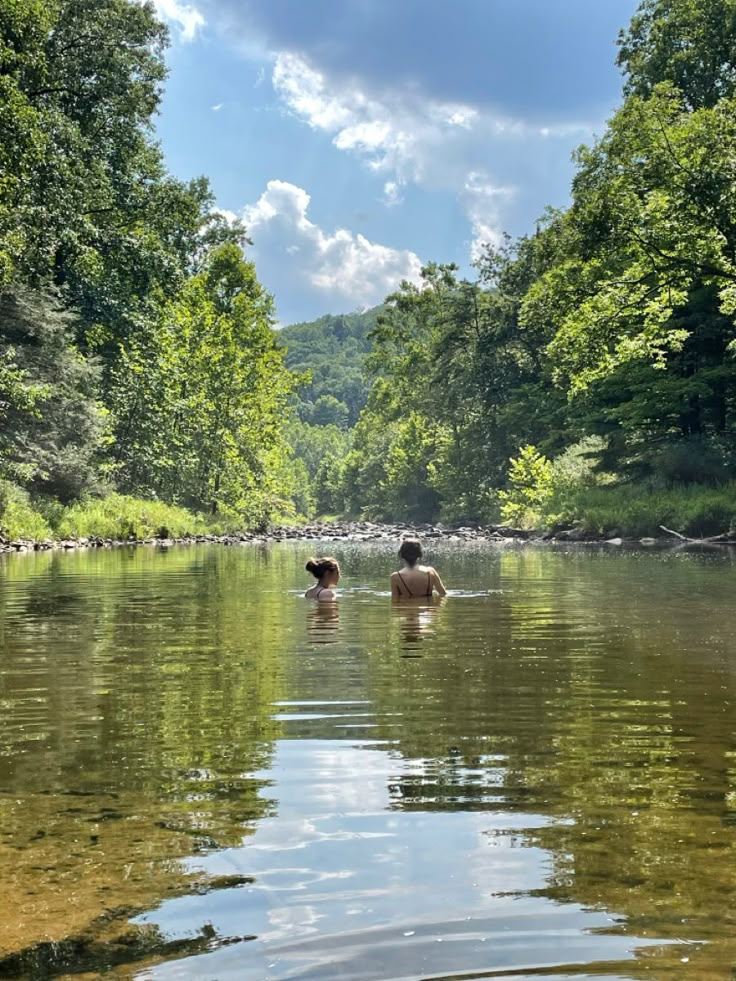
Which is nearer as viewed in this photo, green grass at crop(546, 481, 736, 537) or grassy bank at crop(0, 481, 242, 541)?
grassy bank at crop(0, 481, 242, 541)

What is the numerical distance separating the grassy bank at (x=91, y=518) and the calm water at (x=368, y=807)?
75.2 ft

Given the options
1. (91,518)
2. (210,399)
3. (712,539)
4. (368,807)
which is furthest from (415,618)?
(210,399)

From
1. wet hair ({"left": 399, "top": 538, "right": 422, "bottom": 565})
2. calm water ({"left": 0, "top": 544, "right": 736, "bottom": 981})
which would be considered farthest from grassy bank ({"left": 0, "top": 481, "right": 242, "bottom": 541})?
calm water ({"left": 0, "top": 544, "right": 736, "bottom": 981})

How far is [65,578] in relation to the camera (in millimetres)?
18609

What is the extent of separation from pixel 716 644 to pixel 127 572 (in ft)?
46.3

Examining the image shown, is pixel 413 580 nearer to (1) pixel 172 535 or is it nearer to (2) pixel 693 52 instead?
(1) pixel 172 535

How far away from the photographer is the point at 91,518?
36188 mm

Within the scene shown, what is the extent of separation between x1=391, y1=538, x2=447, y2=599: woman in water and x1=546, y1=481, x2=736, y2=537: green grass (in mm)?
20158

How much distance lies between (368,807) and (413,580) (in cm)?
956

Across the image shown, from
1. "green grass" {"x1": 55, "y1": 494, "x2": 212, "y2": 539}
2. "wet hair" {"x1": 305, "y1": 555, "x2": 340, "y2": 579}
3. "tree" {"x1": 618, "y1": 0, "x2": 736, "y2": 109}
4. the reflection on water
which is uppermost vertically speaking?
"tree" {"x1": 618, "y1": 0, "x2": 736, "y2": 109}

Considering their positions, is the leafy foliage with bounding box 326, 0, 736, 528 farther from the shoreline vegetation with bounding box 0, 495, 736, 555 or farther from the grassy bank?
the grassy bank

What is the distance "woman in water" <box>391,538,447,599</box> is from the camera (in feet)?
45.1

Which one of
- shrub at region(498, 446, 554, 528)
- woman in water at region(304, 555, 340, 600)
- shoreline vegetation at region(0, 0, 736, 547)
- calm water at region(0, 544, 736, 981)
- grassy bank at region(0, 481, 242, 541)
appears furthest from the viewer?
shrub at region(498, 446, 554, 528)

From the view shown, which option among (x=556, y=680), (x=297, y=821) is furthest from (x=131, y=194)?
(x=297, y=821)
